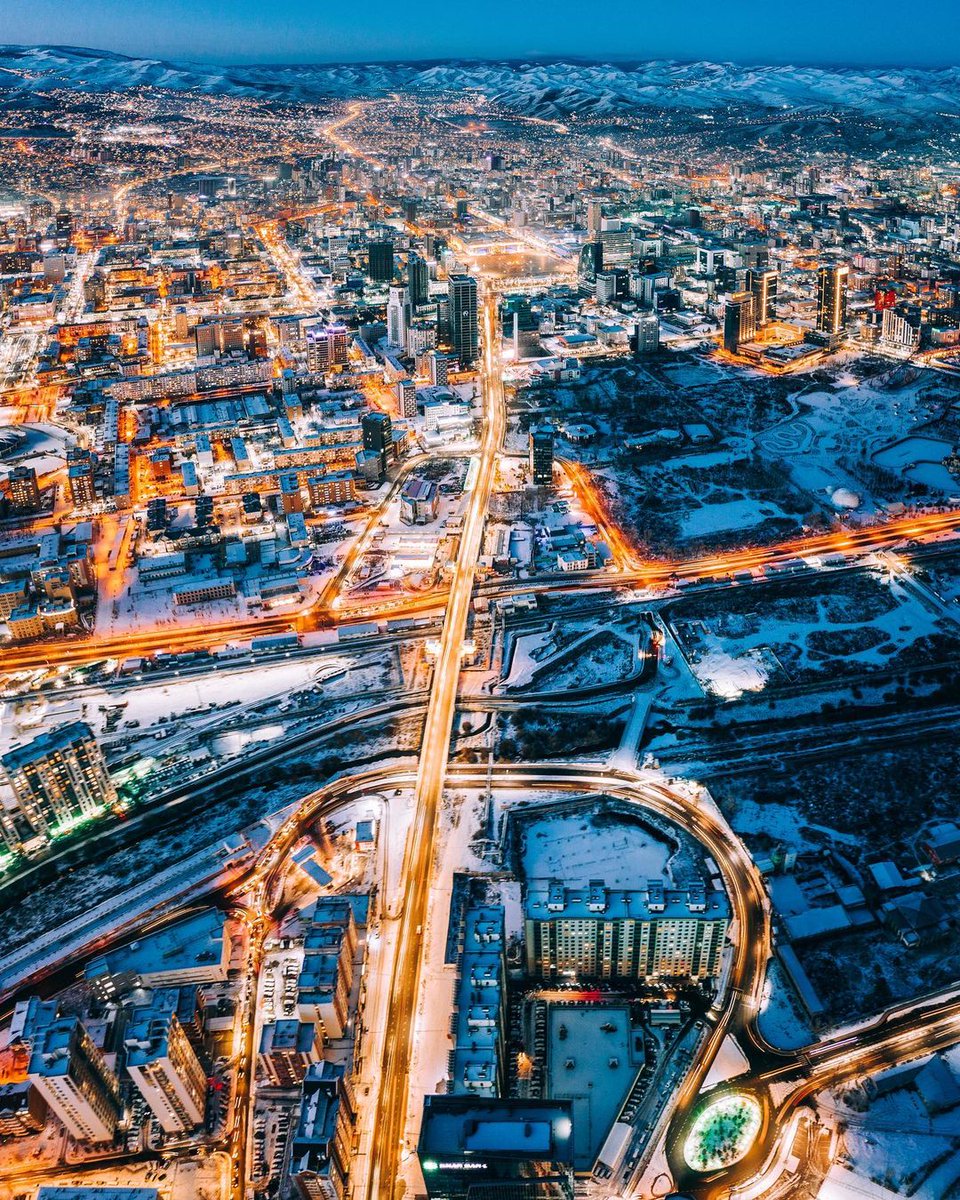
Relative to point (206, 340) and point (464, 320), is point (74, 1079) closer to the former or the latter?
point (464, 320)

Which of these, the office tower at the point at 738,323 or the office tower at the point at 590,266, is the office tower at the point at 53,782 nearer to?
the office tower at the point at 738,323

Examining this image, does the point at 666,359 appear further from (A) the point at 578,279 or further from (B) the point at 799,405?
(A) the point at 578,279

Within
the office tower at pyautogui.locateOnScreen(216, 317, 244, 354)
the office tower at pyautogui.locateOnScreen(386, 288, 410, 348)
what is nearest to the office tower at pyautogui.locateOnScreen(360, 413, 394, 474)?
the office tower at pyautogui.locateOnScreen(386, 288, 410, 348)

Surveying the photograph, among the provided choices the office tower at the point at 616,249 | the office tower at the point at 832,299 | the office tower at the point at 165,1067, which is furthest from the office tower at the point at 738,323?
the office tower at the point at 165,1067

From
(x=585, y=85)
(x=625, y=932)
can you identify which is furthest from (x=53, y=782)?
(x=585, y=85)

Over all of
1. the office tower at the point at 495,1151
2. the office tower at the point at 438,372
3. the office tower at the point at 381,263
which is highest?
the office tower at the point at 381,263

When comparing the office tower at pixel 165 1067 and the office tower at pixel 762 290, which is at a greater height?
the office tower at pixel 762 290

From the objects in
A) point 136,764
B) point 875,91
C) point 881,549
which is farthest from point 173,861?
point 875,91
